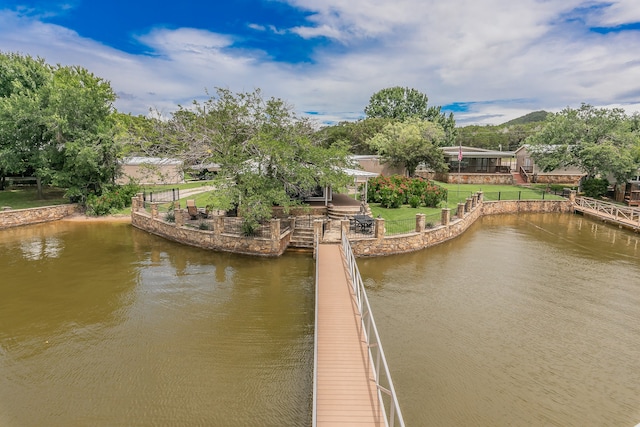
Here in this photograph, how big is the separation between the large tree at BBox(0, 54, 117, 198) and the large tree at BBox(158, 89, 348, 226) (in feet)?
30.7

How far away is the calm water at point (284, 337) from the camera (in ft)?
22.6

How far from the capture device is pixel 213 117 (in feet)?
60.0

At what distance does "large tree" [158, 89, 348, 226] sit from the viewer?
53.1ft

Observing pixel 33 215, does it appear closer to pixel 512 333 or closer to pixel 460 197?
pixel 512 333

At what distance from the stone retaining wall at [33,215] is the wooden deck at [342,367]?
22.7 m

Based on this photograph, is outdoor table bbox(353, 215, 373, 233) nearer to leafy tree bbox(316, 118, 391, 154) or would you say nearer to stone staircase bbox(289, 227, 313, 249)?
stone staircase bbox(289, 227, 313, 249)

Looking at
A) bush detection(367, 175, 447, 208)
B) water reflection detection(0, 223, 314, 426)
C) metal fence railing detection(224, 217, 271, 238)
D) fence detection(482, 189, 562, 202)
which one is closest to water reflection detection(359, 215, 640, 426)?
water reflection detection(0, 223, 314, 426)

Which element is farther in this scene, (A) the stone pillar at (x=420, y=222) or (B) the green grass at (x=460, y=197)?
(B) the green grass at (x=460, y=197)

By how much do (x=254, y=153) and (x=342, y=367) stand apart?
13.0m

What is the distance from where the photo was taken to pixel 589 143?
97.3 feet

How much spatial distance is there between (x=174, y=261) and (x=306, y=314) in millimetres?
8020

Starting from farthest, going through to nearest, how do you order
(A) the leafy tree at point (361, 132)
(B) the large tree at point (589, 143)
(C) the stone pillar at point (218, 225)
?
(A) the leafy tree at point (361, 132), (B) the large tree at point (589, 143), (C) the stone pillar at point (218, 225)

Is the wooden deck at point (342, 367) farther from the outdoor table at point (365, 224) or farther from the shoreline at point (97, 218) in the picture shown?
the shoreline at point (97, 218)

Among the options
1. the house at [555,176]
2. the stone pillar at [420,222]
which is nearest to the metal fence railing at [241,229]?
the stone pillar at [420,222]
